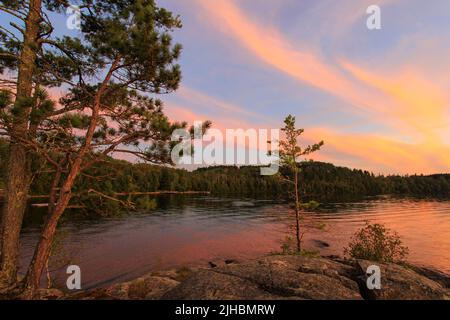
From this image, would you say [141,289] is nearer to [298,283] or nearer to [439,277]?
[298,283]

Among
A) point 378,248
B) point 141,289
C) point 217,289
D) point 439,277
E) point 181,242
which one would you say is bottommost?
point 181,242

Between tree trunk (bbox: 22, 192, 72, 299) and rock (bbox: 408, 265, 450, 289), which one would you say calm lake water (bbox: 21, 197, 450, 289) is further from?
rock (bbox: 408, 265, 450, 289)

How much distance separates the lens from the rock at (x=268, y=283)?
297 inches

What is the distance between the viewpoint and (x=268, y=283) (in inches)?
319

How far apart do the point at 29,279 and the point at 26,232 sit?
33660 millimetres

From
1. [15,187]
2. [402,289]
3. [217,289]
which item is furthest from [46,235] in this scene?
[402,289]

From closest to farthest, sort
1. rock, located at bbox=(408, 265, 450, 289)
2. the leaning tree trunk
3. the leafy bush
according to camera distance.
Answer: the leaning tree trunk < rock, located at bbox=(408, 265, 450, 289) < the leafy bush

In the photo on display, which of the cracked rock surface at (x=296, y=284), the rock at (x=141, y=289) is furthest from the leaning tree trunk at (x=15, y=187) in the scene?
the cracked rock surface at (x=296, y=284)

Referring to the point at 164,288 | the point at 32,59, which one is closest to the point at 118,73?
the point at 32,59

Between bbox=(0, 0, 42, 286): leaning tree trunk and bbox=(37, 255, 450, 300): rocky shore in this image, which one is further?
bbox=(0, 0, 42, 286): leaning tree trunk

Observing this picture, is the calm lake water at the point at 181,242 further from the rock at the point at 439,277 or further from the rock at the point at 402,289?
the rock at the point at 402,289

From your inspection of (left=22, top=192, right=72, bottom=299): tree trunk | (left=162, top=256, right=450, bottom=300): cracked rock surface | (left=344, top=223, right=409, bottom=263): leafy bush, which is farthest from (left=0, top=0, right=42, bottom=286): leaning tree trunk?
(left=344, top=223, right=409, bottom=263): leafy bush

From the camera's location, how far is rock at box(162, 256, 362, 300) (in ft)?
24.7
